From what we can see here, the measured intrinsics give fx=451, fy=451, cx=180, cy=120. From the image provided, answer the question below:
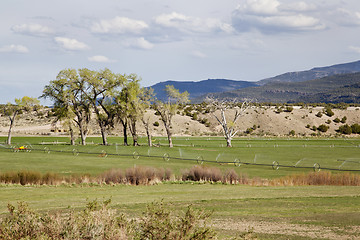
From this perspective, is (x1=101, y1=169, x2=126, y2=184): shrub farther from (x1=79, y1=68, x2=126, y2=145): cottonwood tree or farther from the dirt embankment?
the dirt embankment

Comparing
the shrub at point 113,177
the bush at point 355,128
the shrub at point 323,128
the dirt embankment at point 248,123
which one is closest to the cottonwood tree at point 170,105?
the dirt embankment at point 248,123

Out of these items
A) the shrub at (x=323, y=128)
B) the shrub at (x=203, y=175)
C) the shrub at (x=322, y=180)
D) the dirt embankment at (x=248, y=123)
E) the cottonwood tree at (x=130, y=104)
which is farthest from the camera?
the shrub at (x=323, y=128)

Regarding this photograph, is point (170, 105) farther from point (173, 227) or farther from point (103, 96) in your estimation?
point (173, 227)

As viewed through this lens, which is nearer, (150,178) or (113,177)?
(113,177)

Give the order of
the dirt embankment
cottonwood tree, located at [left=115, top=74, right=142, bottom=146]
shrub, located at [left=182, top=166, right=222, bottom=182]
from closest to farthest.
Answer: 1. shrub, located at [left=182, top=166, right=222, bottom=182]
2. cottonwood tree, located at [left=115, top=74, right=142, bottom=146]
3. the dirt embankment

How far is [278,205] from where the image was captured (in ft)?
69.8

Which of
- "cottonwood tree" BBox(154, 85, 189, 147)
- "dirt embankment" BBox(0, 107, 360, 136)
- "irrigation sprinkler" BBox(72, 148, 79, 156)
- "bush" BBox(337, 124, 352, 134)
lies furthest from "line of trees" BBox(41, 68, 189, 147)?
"bush" BBox(337, 124, 352, 134)

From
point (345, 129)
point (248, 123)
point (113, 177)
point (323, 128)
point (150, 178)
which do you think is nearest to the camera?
point (113, 177)

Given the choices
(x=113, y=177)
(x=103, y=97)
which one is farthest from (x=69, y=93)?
(x=113, y=177)

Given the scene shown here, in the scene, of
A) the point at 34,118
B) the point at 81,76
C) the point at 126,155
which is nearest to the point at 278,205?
the point at 126,155

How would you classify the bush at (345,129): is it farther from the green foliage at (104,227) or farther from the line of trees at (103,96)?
the green foliage at (104,227)

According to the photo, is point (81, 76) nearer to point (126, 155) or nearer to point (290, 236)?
point (126, 155)

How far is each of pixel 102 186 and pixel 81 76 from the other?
5058 centimetres

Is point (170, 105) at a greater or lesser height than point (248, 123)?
greater
